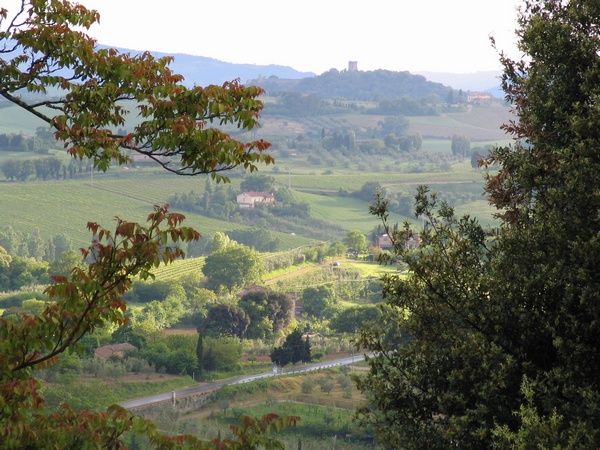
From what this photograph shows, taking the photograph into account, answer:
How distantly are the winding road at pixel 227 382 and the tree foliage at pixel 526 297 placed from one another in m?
18.9

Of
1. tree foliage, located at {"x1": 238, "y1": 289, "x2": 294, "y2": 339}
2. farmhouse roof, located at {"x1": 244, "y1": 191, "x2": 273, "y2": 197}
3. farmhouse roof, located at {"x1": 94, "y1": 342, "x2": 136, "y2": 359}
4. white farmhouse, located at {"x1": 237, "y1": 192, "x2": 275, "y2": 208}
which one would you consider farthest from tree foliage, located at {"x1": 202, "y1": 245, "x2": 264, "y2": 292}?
farmhouse roof, located at {"x1": 244, "y1": 191, "x2": 273, "y2": 197}

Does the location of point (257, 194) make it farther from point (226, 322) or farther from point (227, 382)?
point (227, 382)

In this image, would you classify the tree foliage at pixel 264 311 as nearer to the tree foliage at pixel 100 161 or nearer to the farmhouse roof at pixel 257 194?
the tree foliage at pixel 100 161

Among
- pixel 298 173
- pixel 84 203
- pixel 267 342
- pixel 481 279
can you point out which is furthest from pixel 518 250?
pixel 298 173

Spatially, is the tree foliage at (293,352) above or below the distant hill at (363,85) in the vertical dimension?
below

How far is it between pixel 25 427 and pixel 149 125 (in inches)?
69.2

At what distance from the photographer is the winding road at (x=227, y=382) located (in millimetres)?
26022

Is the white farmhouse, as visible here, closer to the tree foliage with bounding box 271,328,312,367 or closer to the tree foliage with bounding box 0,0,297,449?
the tree foliage with bounding box 271,328,312,367

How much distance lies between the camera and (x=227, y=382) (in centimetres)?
3069

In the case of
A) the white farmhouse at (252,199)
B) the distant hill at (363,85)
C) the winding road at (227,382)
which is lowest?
the winding road at (227,382)

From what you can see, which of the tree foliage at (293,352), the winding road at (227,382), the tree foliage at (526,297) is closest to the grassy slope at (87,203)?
the tree foliage at (293,352)

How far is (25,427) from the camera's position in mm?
4383

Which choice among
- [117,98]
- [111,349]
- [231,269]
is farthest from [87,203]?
[117,98]

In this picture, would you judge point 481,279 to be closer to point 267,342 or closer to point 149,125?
point 149,125
